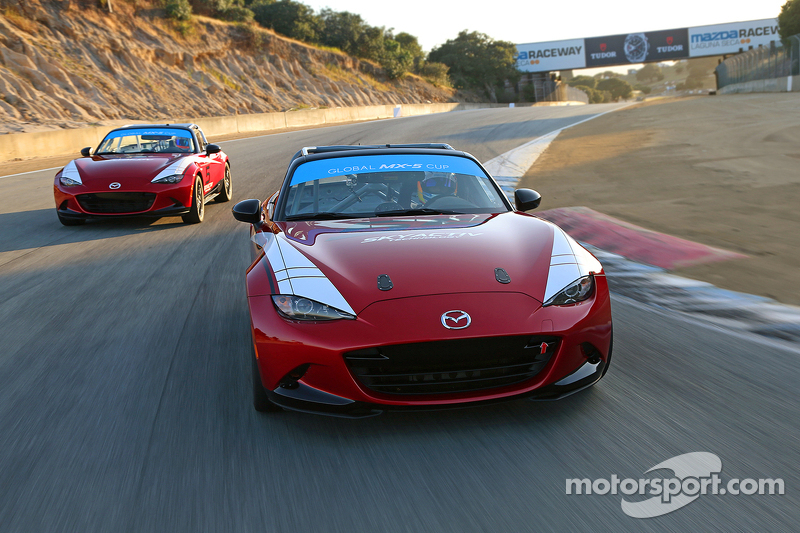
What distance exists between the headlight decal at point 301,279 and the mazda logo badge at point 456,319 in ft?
1.35

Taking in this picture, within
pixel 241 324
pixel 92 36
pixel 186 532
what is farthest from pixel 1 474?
pixel 92 36

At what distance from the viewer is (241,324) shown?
15.6 feet

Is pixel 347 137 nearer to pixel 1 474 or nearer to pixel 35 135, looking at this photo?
pixel 35 135

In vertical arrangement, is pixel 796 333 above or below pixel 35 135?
below

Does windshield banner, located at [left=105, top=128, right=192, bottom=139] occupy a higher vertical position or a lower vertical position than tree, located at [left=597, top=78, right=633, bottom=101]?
higher

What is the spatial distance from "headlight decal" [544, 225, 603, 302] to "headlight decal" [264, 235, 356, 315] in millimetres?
975

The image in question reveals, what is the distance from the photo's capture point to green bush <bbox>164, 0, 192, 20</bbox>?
4031 cm

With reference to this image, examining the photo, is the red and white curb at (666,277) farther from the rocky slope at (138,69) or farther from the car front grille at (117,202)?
the rocky slope at (138,69)

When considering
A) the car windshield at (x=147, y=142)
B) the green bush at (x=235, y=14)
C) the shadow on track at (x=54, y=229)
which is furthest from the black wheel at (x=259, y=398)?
the green bush at (x=235, y=14)

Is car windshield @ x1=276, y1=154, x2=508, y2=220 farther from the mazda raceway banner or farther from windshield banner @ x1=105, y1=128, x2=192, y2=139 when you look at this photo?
the mazda raceway banner

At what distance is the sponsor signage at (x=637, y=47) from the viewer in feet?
309

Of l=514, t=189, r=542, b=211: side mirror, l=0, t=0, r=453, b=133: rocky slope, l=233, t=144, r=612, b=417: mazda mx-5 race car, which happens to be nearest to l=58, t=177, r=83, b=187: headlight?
l=233, t=144, r=612, b=417: mazda mx-5 race car

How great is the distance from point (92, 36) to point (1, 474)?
36239 millimetres

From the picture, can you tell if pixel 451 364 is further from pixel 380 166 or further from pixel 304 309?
pixel 380 166
